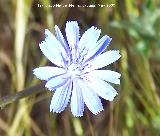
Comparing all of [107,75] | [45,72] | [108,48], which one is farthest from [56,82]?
[108,48]

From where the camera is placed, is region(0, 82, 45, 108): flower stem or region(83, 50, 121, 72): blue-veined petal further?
region(83, 50, 121, 72): blue-veined petal

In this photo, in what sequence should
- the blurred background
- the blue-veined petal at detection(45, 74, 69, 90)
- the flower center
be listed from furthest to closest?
the blurred background < the flower center < the blue-veined petal at detection(45, 74, 69, 90)

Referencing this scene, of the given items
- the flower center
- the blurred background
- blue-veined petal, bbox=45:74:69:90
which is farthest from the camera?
the blurred background

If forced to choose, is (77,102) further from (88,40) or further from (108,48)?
(108,48)

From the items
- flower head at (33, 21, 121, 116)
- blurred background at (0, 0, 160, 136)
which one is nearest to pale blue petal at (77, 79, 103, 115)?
flower head at (33, 21, 121, 116)

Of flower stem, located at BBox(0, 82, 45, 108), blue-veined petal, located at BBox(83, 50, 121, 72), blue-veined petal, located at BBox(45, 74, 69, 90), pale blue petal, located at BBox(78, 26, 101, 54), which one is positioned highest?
pale blue petal, located at BBox(78, 26, 101, 54)

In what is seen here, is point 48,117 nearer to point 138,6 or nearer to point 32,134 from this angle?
point 32,134

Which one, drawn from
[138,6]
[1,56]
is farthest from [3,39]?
[138,6]

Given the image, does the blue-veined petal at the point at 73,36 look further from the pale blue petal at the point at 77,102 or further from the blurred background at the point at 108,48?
the blurred background at the point at 108,48

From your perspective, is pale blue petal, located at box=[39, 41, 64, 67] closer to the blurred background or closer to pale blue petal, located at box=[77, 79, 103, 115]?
pale blue petal, located at box=[77, 79, 103, 115]
